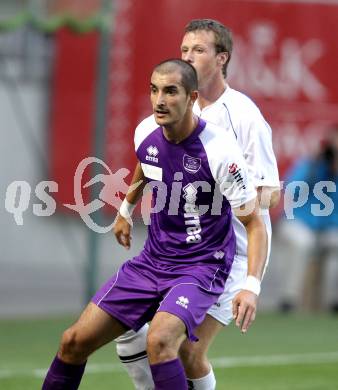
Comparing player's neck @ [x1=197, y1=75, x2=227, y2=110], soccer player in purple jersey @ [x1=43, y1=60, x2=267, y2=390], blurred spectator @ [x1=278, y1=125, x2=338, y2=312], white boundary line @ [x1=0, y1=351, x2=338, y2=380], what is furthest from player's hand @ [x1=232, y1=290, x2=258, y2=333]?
blurred spectator @ [x1=278, y1=125, x2=338, y2=312]

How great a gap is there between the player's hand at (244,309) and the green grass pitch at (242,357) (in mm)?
2728

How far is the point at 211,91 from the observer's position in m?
7.52

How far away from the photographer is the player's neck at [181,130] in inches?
270

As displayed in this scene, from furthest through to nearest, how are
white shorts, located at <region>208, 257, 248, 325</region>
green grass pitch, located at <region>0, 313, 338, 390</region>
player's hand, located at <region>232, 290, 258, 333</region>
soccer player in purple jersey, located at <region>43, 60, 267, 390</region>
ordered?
1. green grass pitch, located at <region>0, 313, 338, 390</region>
2. white shorts, located at <region>208, 257, 248, 325</region>
3. soccer player in purple jersey, located at <region>43, 60, 267, 390</region>
4. player's hand, located at <region>232, 290, 258, 333</region>

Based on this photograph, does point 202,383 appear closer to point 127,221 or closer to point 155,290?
point 155,290

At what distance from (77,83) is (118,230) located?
7.18 m

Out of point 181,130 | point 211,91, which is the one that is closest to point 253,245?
point 181,130

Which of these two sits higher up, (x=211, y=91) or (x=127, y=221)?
(x=211, y=91)

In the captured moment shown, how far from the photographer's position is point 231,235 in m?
7.19

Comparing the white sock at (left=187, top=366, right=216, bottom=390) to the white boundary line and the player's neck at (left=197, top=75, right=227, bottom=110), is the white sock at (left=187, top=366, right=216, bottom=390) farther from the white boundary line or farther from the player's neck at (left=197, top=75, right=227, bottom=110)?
the white boundary line

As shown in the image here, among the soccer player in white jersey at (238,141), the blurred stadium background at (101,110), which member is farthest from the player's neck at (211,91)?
the blurred stadium background at (101,110)

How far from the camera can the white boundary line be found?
9617 mm

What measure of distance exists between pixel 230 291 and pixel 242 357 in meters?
3.50

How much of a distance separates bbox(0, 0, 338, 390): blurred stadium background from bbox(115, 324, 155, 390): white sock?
552 centimetres
